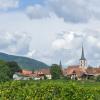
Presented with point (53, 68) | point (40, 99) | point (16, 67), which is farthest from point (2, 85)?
point (16, 67)

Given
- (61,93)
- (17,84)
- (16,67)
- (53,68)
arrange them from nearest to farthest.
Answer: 1. (61,93)
2. (17,84)
3. (53,68)
4. (16,67)

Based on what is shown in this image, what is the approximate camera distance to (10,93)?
21.5 m

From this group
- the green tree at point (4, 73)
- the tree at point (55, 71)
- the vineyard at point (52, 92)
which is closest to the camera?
the vineyard at point (52, 92)

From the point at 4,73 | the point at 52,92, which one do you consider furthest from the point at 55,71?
the point at 52,92

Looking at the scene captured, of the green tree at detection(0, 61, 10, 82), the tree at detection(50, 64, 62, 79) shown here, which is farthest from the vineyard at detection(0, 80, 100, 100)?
the tree at detection(50, 64, 62, 79)

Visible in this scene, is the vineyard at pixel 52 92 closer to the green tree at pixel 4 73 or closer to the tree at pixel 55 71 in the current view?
the green tree at pixel 4 73

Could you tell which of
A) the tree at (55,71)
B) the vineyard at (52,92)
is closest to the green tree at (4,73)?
the tree at (55,71)

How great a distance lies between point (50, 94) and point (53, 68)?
15187 cm

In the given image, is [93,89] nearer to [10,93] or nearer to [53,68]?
[10,93]

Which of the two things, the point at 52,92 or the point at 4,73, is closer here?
the point at 52,92

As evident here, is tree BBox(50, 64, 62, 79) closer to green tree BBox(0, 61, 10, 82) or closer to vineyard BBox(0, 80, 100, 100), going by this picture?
green tree BBox(0, 61, 10, 82)

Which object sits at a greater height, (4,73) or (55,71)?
(55,71)

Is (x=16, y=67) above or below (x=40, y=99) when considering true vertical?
above

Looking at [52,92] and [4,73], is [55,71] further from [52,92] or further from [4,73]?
[52,92]
